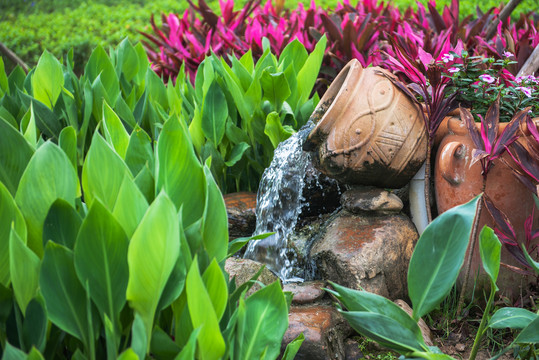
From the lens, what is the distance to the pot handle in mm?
2377

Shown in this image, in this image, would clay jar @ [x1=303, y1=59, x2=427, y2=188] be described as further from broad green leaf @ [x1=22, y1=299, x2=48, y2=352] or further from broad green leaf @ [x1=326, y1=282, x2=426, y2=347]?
broad green leaf @ [x1=22, y1=299, x2=48, y2=352]

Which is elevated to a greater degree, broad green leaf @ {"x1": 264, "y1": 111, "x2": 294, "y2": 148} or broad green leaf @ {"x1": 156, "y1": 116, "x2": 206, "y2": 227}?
broad green leaf @ {"x1": 156, "y1": 116, "x2": 206, "y2": 227}

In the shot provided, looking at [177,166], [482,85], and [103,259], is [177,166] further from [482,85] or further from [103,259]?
[482,85]

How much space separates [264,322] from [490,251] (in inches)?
26.8

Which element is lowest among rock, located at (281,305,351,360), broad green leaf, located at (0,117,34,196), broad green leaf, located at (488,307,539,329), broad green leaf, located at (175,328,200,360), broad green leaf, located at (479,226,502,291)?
rock, located at (281,305,351,360)

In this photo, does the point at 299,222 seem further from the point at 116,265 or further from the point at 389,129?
the point at 116,265

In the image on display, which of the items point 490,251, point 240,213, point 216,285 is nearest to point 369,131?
point 490,251

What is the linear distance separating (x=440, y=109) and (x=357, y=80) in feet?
1.23

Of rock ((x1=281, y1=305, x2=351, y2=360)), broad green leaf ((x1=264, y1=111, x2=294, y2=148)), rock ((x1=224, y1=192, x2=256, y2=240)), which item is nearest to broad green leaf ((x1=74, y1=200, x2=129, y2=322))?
rock ((x1=281, y1=305, x2=351, y2=360))

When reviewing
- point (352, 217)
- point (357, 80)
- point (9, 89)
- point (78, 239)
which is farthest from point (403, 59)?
point (9, 89)

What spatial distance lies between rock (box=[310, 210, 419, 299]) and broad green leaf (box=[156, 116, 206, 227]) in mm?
1025

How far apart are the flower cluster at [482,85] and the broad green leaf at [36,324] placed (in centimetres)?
182

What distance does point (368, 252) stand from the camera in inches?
95.5

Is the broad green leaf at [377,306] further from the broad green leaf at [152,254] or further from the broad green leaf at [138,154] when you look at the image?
the broad green leaf at [138,154]
